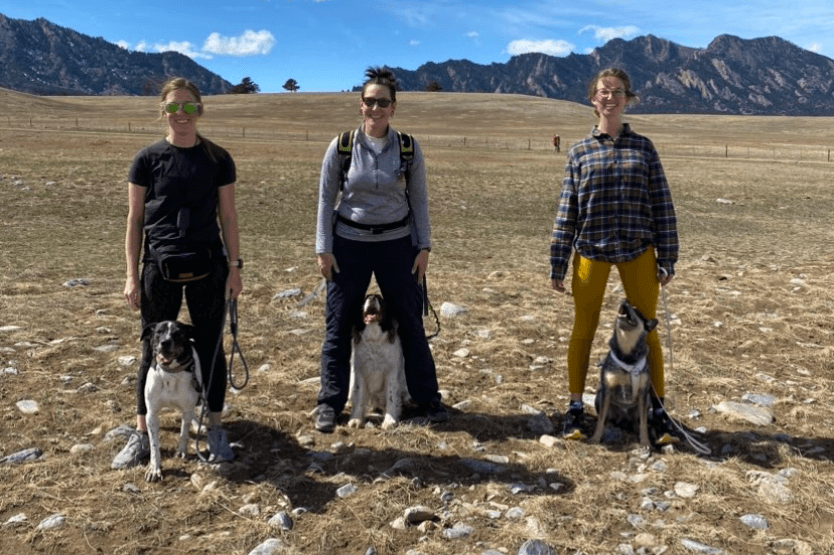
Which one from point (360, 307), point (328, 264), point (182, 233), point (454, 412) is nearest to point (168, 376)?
point (182, 233)

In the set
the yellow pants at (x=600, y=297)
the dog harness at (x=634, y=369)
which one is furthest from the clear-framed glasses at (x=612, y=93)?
the dog harness at (x=634, y=369)

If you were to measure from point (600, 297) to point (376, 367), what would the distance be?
1.91 meters

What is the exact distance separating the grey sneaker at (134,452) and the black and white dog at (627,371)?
3393mm

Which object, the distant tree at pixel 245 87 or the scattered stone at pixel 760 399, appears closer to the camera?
the scattered stone at pixel 760 399

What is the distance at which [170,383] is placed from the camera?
470cm

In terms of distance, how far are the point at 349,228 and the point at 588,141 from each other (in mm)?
1943

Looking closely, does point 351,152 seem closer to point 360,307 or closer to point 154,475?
point 360,307

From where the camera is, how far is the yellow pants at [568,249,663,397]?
202 inches

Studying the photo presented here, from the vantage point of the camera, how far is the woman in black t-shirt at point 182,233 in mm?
4496

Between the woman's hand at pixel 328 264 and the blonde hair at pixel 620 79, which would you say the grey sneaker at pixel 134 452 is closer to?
the woman's hand at pixel 328 264

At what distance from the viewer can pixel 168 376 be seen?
4.68 metres

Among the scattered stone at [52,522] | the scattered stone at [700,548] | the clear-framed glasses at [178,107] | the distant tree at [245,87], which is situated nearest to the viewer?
the scattered stone at [700,548]

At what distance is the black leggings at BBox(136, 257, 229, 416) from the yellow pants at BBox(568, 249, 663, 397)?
2.69m

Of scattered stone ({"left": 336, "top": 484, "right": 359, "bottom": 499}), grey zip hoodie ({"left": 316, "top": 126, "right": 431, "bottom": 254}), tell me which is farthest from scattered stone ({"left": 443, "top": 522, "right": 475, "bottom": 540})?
grey zip hoodie ({"left": 316, "top": 126, "right": 431, "bottom": 254})
